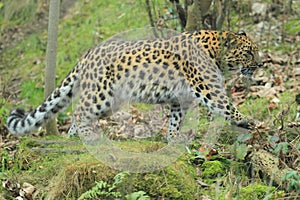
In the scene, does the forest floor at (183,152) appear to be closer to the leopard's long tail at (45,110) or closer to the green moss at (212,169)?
the green moss at (212,169)

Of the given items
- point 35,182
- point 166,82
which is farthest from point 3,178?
point 166,82

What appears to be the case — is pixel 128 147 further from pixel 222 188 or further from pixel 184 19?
pixel 184 19

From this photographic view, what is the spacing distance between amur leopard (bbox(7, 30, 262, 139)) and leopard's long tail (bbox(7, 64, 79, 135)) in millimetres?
14

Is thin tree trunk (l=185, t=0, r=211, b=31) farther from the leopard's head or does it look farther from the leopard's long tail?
the leopard's long tail

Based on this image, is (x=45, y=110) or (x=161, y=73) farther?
(x=45, y=110)

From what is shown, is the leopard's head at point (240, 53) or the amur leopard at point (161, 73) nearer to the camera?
the amur leopard at point (161, 73)

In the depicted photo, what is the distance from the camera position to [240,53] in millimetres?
7793

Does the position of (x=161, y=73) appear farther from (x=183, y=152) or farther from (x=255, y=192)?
(x=255, y=192)

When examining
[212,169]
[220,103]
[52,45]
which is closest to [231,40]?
[220,103]

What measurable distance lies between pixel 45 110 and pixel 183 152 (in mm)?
2163

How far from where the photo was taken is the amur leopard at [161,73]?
7.49 meters

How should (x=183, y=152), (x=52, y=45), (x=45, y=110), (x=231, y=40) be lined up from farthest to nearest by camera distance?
(x=52, y=45), (x=45, y=110), (x=231, y=40), (x=183, y=152)

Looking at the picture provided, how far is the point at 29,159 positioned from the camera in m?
7.43

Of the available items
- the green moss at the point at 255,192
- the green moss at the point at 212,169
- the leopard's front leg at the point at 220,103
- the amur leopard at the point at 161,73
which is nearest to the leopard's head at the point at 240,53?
the amur leopard at the point at 161,73
